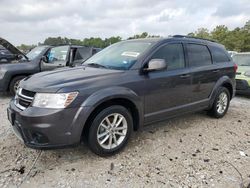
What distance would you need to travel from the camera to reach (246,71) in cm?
770

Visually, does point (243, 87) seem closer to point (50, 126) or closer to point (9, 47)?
point (50, 126)

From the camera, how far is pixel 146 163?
335 cm

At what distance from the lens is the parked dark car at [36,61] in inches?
272

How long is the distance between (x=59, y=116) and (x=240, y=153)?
2.66 metres

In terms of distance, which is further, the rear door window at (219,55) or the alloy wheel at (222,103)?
the alloy wheel at (222,103)

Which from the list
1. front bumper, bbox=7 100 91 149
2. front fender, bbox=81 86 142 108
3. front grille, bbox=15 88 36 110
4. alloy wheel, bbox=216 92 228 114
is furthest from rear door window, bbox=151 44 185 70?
front grille, bbox=15 88 36 110

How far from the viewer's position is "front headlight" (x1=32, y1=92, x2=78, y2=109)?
118 inches

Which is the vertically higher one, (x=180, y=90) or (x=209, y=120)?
(x=180, y=90)

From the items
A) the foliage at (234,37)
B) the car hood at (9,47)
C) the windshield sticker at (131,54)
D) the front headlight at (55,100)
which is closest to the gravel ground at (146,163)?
the front headlight at (55,100)

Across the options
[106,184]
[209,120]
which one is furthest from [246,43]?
[106,184]

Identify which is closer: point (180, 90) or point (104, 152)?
point (104, 152)

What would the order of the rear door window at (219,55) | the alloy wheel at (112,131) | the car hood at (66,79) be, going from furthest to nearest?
the rear door window at (219,55)
the alloy wheel at (112,131)
the car hood at (66,79)

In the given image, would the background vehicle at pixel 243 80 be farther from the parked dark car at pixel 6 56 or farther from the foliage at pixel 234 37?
the foliage at pixel 234 37

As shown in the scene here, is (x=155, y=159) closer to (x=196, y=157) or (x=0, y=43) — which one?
(x=196, y=157)
